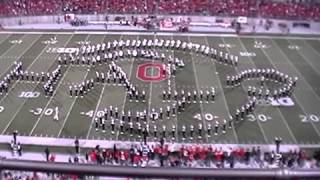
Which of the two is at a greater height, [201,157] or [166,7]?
[166,7]

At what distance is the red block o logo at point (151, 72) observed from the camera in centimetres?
2394

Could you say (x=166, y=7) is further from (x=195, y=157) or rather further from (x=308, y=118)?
(x=195, y=157)

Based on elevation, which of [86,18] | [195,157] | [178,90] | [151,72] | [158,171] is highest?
[158,171]

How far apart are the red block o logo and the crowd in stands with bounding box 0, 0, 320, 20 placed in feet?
35.3

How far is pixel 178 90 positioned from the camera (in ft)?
72.9

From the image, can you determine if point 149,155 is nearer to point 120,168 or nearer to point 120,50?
point 120,50

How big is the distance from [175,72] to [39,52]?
27.4 feet

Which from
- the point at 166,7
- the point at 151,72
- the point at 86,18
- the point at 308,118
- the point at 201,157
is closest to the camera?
the point at 201,157

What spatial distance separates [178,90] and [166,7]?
15.6 m

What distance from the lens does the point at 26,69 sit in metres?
24.7

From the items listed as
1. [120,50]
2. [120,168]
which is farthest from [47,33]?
[120,168]

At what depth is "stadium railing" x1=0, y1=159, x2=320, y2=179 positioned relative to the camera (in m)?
2.41

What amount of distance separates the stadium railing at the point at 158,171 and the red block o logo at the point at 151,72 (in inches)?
836

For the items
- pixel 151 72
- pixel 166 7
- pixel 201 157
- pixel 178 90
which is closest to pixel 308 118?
pixel 178 90
